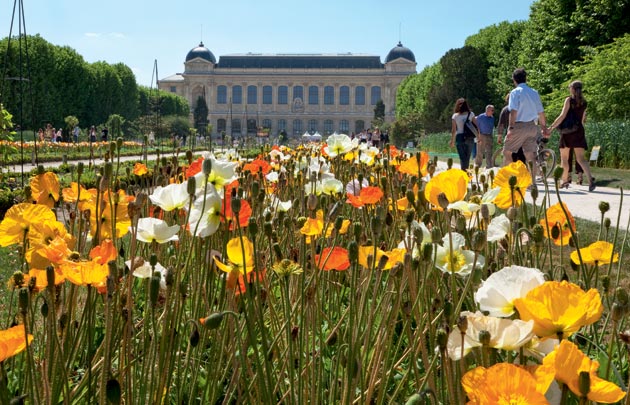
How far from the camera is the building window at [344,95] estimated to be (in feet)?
254

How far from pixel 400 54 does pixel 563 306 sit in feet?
259

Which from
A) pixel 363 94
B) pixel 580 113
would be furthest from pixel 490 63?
pixel 363 94

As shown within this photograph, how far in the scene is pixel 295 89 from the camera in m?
77.9

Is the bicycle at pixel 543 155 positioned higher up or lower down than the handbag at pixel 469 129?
lower down

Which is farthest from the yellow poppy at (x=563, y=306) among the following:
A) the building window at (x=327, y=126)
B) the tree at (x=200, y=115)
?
the building window at (x=327, y=126)

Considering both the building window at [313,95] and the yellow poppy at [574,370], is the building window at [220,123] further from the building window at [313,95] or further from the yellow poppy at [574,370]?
the yellow poppy at [574,370]

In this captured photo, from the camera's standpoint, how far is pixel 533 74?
1864 centimetres

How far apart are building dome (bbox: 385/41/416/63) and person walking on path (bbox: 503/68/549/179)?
238 ft

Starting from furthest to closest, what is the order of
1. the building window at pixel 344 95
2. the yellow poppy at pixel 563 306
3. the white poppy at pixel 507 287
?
the building window at pixel 344 95
the white poppy at pixel 507 287
the yellow poppy at pixel 563 306

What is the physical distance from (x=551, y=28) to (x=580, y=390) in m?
19.0

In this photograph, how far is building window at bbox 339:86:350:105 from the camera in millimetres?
77500

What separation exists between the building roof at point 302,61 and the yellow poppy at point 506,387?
256 feet

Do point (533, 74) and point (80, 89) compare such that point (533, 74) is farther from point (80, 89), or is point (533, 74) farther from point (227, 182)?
point (80, 89)

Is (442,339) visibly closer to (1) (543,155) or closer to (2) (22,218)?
(2) (22,218)
